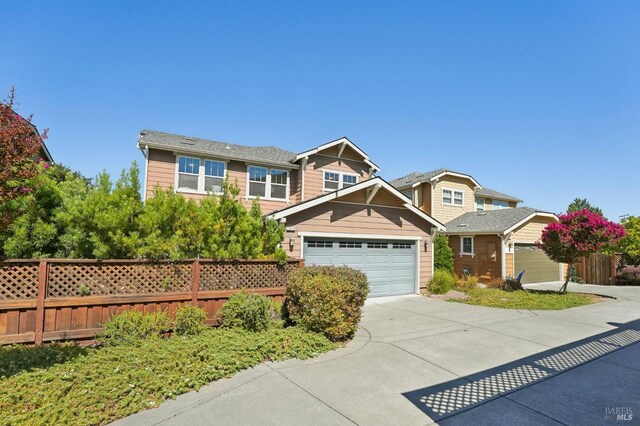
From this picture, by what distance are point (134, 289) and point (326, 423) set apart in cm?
499

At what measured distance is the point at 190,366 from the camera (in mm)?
4738

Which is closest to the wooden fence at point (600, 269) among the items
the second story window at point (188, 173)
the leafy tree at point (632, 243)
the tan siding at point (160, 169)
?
the leafy tree at point (632, 243)

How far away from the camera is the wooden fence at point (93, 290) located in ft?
18.1

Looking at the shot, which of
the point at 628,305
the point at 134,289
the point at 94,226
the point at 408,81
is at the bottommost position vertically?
the point at 628,305

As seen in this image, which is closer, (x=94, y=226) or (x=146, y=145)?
(x=94, y=226)

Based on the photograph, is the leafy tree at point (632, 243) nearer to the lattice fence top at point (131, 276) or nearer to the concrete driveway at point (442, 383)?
the concrete driveway at point (442, 383)

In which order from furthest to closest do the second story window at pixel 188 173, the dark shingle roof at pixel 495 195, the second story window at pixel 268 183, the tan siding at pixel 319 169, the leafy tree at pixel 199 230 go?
the dark shingle roof at pixel 495 195, the tan siding at pixel 319 169, the second story window at pixel 268 183, the second story window at pixel 188 173, the leafy tree at pixel 199 230

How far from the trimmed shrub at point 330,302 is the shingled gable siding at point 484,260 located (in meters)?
13.0

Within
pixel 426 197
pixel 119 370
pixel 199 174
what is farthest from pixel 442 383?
pixel 426 197

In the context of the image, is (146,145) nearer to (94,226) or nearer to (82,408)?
(94,226)

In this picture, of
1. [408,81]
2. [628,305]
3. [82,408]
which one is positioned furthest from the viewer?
[408,81]

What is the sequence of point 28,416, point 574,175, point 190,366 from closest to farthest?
1. point 28,416
2. point 190,366
3. point 574,175

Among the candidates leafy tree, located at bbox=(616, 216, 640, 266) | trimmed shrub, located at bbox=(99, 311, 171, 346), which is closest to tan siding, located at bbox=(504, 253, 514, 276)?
leafy tree, located at bbox=(616, 216, 640, 266)

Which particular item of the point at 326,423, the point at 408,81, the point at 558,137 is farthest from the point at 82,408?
the point at 558,137
